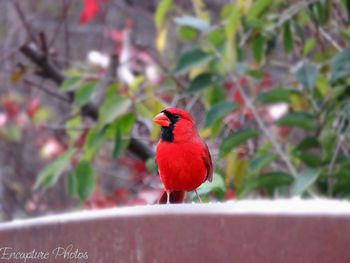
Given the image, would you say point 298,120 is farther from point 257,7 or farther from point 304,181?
point 257,7

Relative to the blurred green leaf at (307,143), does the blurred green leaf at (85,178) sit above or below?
below

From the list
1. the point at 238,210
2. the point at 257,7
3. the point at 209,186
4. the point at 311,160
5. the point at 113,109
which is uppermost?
the point at 257,7

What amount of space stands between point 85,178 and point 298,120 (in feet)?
3.44

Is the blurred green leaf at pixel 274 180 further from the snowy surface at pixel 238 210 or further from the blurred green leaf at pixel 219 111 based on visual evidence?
the snowy surface at pixel 238 210

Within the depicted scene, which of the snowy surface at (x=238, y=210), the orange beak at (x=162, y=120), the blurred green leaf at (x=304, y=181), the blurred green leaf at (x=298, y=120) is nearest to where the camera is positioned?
the snowy surface at (x=238, y=210)

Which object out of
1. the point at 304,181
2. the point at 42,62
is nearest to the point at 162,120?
the point at 304,181

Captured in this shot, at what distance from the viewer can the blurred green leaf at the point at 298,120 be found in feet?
11.5

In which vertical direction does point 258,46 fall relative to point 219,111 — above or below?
above

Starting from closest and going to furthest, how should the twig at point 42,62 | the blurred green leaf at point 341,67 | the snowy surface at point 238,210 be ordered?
the snowy surface at point 238,210 < the blurred green leaf at point 341,67 < the twig at point 42,62

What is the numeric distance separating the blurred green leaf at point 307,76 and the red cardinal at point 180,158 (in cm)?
121

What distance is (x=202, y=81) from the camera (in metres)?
3.63

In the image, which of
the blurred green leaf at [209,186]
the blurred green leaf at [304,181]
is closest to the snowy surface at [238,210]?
the blurred green leaf at [209,186]

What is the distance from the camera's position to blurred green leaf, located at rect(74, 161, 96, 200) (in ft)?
12.9

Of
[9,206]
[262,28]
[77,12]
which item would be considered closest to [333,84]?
[262,28]
